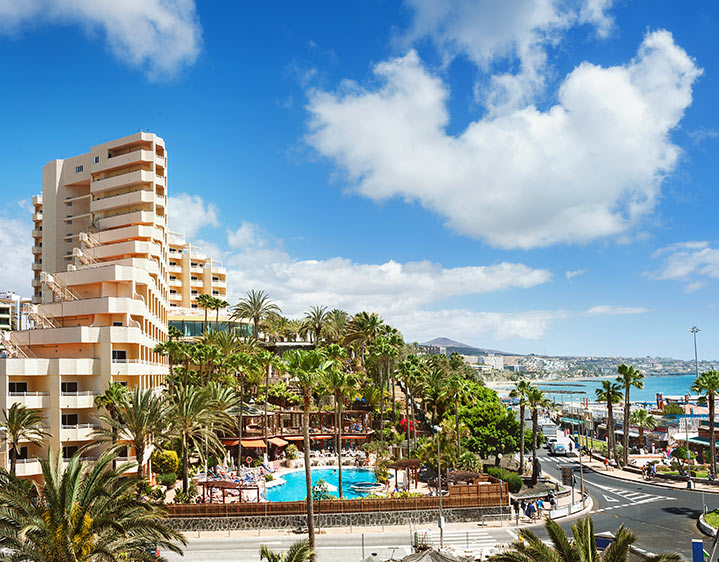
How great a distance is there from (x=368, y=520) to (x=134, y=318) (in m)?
30.3

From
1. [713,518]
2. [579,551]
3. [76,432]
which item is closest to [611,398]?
[713,518]

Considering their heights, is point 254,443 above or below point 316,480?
above

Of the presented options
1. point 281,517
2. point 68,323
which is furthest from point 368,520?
point 68,323

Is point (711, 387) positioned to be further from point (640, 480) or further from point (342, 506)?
point (342, 506)

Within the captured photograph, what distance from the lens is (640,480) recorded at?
64875mm

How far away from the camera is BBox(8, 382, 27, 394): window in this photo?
5003 cm

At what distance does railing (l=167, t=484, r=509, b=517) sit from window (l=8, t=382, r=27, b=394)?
17252 mm

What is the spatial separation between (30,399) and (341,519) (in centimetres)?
2691

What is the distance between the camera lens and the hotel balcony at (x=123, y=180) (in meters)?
70.6

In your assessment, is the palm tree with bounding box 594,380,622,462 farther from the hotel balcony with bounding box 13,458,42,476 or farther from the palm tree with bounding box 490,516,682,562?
the hotel balcony with bounding box 13,458,42,476

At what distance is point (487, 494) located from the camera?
48.3 metres

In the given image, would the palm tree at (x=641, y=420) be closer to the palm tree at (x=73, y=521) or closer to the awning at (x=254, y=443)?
the awning at (x=254, y=443)

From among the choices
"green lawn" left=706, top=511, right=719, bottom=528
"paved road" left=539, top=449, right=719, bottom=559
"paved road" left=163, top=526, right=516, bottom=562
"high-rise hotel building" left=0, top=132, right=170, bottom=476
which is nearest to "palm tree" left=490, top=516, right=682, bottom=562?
"paved road" left=163, top=526, right=516, bottom=562

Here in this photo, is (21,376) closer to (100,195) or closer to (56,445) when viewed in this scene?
(56,445)
